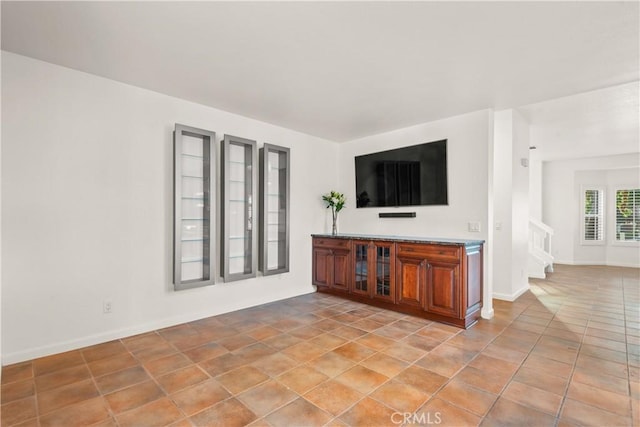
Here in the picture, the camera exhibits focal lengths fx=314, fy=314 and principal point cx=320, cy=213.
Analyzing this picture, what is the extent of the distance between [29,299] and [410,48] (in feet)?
12.6

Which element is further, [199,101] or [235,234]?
[235,234]

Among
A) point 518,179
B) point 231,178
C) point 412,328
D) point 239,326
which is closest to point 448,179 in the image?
point 518,179

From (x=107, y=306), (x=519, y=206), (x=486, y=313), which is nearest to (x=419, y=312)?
(x=486, y=313)

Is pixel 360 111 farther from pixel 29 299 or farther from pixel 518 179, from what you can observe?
pixel 29 299

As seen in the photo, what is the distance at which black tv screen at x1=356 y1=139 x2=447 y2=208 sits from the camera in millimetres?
4328

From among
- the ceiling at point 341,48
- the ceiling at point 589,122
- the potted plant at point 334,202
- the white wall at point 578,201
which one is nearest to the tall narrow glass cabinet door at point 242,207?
the ceiling at point 341,48

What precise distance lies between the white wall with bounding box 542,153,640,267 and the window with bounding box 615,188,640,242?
14 cm

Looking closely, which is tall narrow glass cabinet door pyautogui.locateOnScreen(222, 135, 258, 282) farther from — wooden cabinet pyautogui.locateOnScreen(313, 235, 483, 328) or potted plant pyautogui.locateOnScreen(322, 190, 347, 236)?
potted plant pyautogui.locateOnScreen(322, 190, 347, 236)

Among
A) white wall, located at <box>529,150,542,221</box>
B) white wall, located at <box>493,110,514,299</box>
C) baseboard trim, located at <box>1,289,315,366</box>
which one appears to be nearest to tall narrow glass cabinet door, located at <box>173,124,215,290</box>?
baseboard trim, located at <box>1,289,315,366</box>

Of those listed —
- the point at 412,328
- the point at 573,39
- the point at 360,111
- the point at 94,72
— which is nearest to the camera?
the point at 573,39

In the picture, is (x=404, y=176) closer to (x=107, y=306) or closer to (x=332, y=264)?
(x=332, y=264)

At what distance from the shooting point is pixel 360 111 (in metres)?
4.02

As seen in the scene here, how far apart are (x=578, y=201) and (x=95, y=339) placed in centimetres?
1034

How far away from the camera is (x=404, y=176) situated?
15.4 feet
